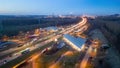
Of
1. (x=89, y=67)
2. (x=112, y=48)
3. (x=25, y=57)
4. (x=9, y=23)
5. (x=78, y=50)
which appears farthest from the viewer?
(x=9, y=23)

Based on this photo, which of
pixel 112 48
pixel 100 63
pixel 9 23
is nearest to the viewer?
pixel 100 63

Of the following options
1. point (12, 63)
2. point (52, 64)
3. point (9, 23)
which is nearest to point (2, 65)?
point (12, 63)

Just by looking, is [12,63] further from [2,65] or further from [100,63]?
[100,63]

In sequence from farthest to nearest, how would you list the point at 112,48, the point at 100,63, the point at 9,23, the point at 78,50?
the point at 9,23, the point at 112,48, the point at 78,50, the point at 100,63

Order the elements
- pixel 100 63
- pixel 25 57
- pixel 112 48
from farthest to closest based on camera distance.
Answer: pixel 112 48 < pixel 25 57 < pixel 100 63

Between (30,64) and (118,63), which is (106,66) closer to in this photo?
(118,63)

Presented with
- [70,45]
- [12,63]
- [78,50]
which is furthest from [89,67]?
[70,45]

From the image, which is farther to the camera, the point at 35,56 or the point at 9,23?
the point at 9,23

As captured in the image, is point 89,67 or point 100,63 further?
point 100,63
